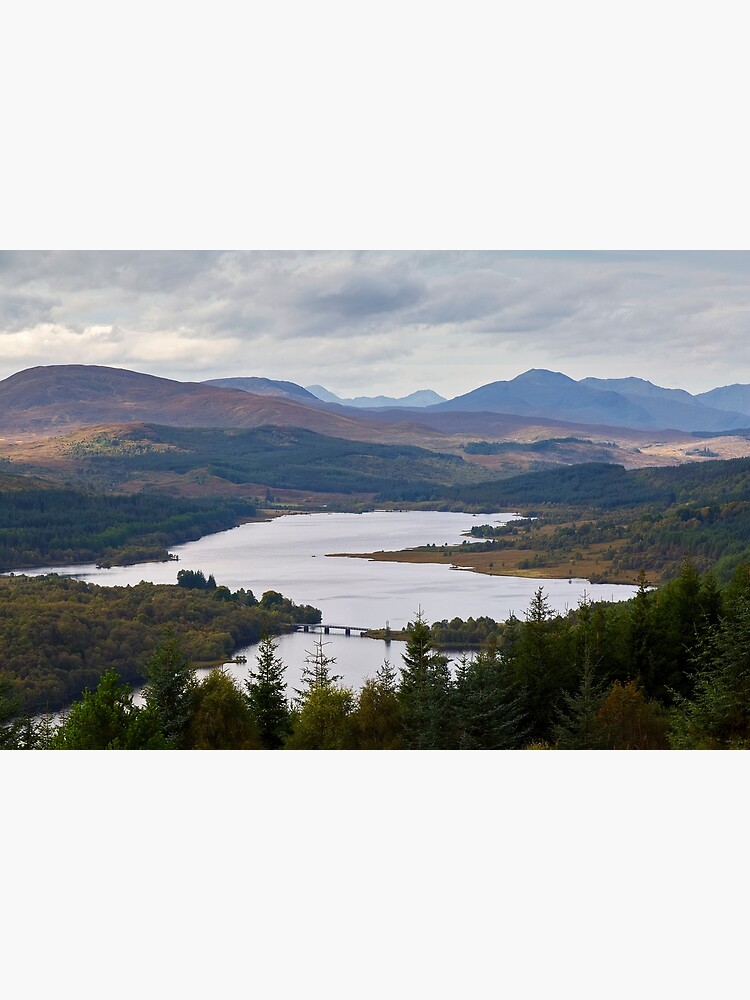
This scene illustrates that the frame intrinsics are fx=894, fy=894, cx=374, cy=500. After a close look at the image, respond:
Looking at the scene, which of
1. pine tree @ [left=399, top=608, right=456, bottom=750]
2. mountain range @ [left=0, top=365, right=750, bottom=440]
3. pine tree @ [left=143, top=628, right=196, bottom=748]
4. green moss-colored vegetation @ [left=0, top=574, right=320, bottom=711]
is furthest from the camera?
mountain range @ [left=0, top=365, right=750, bottom=440]

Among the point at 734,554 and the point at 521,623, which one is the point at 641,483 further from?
the point at 521,623

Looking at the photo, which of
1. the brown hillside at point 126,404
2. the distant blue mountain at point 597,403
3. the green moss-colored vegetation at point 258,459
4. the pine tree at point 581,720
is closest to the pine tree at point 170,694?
the pine tree at point 581,720

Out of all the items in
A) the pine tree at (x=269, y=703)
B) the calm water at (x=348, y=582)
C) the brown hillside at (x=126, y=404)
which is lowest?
the pine tree at (x=269, y=703)

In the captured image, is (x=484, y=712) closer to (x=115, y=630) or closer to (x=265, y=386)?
(x=115, y=630)

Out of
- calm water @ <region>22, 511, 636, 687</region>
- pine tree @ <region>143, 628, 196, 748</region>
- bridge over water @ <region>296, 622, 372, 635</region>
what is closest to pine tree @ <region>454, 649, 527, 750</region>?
pine tree @ <region>143, 628, 196, 748</region>

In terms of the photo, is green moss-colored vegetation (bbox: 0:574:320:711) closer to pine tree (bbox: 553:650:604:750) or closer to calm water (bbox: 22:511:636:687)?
calm water (bbox: 22:511:636:687)

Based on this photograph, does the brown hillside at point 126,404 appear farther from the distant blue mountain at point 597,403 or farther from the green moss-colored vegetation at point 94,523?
the distant blue mountain at point 597,403

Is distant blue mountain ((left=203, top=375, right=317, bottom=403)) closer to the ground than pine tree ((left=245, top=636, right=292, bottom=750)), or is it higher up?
higher up
